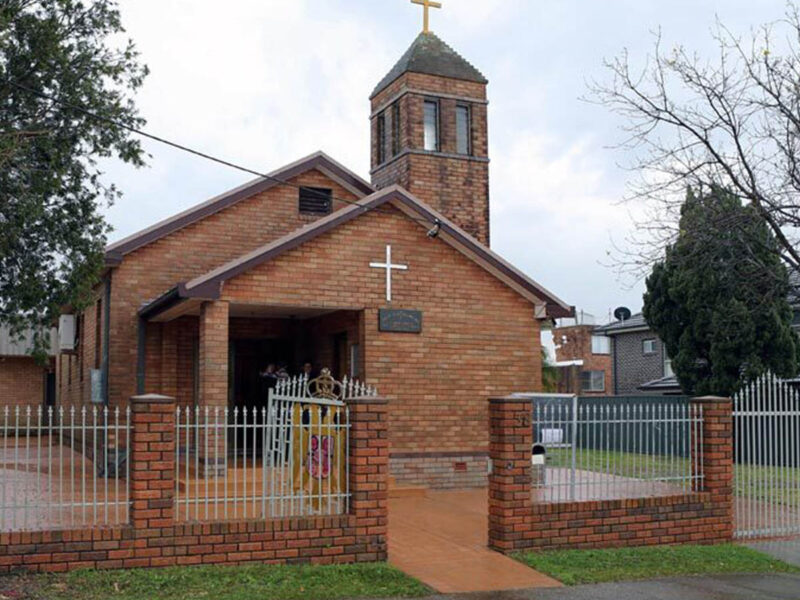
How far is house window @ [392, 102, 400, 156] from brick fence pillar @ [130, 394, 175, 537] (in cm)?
1200

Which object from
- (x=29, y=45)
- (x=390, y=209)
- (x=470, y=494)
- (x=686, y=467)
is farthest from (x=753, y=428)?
(x=29, y=45)

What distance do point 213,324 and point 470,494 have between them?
4.70 meters

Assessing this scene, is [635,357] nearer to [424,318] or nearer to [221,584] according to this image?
[424,318]

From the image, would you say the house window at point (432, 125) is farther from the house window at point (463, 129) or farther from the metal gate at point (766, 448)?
the metal gate at point (766, 448)

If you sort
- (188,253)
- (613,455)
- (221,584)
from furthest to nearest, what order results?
(188,253) < (613,455) < (221,584)

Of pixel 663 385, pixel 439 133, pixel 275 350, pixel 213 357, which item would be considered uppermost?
pixel 439 133

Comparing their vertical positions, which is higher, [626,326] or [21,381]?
[626,326]

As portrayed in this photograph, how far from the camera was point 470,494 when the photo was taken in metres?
15.0

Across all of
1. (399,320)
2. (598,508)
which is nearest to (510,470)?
(598,508)

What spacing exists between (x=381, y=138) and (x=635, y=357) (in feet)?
61.6

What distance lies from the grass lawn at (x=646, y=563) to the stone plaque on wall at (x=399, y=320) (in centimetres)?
563

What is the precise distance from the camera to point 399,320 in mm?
15406

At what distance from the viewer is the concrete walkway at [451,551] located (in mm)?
9344

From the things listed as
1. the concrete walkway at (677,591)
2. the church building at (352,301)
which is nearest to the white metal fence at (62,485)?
the church building at (352,301)
